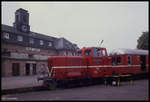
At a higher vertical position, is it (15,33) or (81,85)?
(15,33)

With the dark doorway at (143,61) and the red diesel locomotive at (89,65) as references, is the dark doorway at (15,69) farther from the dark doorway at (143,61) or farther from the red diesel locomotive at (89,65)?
the dark doorway at (143,61)

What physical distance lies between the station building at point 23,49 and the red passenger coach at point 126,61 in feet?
63.4

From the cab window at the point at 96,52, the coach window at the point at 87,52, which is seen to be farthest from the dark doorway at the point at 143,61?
the coach window at the point at 87,52

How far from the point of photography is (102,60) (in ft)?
43.7

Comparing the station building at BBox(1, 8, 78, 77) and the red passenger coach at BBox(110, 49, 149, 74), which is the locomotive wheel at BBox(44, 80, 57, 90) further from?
the station building at BBox(1, 8, 78, 77)

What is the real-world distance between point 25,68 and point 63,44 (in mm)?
13328

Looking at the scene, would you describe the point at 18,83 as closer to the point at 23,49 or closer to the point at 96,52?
the point at 96,52

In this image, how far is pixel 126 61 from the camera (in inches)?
608

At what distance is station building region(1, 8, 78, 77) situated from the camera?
2873 centimetres

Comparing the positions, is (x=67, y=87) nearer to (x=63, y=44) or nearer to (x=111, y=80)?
(x=111, y=80)

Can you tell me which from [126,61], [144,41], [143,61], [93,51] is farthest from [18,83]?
[144,41]

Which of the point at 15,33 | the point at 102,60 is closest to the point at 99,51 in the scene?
the point at 102,60

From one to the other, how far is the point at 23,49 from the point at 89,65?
2233 centimetres

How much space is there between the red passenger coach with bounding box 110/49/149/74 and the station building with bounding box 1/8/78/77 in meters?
19.3
